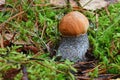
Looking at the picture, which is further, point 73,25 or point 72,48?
point 72,48

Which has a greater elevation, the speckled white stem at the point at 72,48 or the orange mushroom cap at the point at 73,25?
the orange mushroom cap at the point at 73,25

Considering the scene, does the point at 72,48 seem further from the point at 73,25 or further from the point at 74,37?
the point at 73,25

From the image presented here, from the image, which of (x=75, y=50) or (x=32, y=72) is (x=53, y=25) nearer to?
(x=75, y=50)

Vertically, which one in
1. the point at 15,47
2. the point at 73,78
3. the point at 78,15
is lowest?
the point at 73,78

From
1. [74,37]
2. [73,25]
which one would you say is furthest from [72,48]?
[73,25]

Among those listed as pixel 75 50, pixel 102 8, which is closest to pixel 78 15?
pixel 75 50

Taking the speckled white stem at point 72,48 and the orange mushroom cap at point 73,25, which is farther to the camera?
the speckled white stem at point 72,48

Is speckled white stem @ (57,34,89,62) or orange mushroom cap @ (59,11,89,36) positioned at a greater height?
orange mushroom cap @ (59,11,89,36)

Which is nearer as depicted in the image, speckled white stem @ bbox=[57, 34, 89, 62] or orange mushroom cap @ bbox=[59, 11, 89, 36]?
orange mushroom cap @ bbox=[59, 11, 89, 36]
